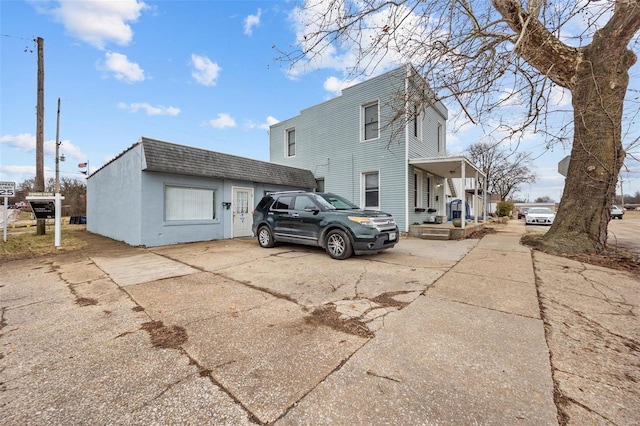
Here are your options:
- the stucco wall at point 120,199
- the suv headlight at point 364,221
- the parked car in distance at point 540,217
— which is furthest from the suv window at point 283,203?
the parked car in distance at point 540,217

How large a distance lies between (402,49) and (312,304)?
197 inches

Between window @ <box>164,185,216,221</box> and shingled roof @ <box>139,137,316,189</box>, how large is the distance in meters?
0.77

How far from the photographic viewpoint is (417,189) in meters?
12.5

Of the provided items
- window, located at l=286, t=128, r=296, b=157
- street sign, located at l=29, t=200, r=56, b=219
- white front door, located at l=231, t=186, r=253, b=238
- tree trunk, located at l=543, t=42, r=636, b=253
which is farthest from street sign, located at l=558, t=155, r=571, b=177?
street sign, located at l=29, t=200, r=56, b=219

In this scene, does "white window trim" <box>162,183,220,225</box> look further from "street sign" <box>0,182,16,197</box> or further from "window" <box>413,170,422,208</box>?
"window" <box>413,170,422,208</box>

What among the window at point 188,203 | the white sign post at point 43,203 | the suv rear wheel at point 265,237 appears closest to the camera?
the suv rear wheel at point 265,237

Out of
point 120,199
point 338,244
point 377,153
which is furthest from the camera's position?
point 377,153

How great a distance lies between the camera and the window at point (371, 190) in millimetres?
12498

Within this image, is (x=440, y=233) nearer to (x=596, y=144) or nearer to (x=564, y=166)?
(x=564, y=166)

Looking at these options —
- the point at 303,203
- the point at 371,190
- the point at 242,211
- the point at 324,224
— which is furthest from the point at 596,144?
the point at 242,211

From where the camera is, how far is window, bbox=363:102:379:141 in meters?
12.2

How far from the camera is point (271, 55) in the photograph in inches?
191

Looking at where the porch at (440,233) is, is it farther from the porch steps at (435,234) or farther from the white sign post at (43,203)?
the white sign post at (43,203)

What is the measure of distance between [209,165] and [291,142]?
7039 millimetres
